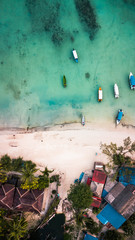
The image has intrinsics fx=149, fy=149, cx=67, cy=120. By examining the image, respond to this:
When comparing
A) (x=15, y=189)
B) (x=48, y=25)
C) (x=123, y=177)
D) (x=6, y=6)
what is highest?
(x=6, y=6)

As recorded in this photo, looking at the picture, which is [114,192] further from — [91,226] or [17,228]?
[17,228]

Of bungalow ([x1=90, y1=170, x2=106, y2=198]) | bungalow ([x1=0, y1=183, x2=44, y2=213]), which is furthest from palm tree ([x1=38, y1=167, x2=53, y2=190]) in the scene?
bungalow ([x1=90, y1=170, x2=106, y2=198])

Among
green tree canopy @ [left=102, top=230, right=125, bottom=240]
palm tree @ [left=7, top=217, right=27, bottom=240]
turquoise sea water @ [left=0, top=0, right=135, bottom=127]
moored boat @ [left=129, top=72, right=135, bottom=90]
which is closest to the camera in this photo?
palm tree @ [left=7, top=217, right=27, bottom=240]

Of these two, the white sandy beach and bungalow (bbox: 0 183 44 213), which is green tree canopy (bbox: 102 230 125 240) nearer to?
the white sandy beach

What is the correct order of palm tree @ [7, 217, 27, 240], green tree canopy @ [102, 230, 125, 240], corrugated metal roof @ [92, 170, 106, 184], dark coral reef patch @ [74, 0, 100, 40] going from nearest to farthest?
1. palm tree @ [7, 217, 27, 240]
2. green tree canopy @ [102, 230, 125, 240]
3. corrugated metal roof @ [92, 170, 106, 184]
4. dark coral reef patch @ [74, 0, 100, 40]

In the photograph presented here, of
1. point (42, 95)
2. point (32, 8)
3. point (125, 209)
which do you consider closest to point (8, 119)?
point (42, 95)

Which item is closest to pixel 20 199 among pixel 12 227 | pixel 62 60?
pixel 12 227

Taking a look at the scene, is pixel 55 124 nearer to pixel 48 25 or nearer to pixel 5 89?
pixel 5 89
